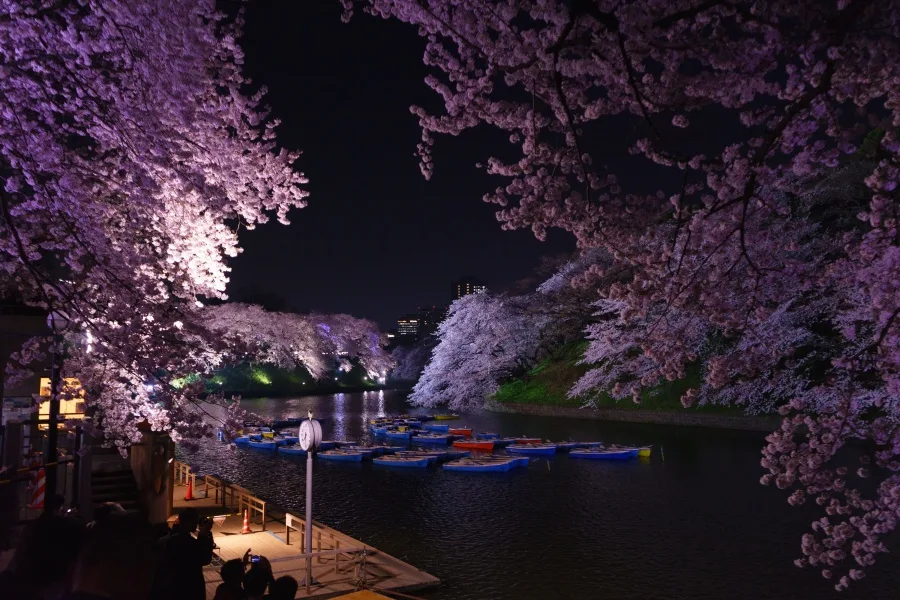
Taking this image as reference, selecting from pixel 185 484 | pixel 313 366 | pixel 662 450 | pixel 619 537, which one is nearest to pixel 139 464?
pixel 185 484

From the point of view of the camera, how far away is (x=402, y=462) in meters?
22.8

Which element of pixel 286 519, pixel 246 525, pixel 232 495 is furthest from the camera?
pixel 232 495

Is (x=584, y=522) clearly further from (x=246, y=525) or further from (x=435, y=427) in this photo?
(x=435, y=427)

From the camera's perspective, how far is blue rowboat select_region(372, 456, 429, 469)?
22562mm

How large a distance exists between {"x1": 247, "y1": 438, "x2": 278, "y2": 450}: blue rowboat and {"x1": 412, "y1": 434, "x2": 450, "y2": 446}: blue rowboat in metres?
6.51

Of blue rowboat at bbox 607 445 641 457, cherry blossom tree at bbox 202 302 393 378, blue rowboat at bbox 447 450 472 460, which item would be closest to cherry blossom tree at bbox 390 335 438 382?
cherry blossom tree at bbox 202 302 393 378

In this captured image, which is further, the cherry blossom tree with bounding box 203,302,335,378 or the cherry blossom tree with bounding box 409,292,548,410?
the cherry blossom tree with bounding box 409,292,548,410

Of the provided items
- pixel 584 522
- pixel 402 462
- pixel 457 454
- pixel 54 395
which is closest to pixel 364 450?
pixel 402 462

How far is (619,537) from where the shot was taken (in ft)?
43.8

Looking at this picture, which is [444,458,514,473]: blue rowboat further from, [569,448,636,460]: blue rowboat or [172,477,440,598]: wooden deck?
[172,477,440,598]: wooden deck

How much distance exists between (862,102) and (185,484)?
1702 cm

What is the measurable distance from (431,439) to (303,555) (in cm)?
1975

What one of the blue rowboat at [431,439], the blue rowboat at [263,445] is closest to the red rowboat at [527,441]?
the blue rowboat at [431,439]

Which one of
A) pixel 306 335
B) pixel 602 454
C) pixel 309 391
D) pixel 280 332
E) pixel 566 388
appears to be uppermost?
pixel 280 332
